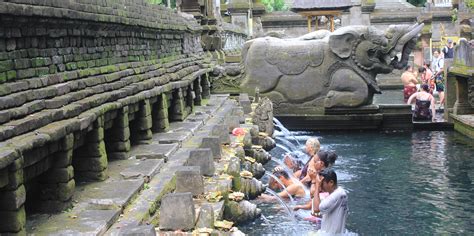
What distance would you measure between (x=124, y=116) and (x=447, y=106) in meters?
11.6

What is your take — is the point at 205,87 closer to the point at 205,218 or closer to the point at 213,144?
the point at 213,144

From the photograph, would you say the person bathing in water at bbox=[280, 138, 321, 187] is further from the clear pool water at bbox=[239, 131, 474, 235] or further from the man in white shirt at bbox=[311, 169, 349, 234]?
the man in white shirt at bbox=[311, 169, 349, 234]

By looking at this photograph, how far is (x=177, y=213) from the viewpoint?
5.91 m

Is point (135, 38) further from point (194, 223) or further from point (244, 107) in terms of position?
point (244, 107)

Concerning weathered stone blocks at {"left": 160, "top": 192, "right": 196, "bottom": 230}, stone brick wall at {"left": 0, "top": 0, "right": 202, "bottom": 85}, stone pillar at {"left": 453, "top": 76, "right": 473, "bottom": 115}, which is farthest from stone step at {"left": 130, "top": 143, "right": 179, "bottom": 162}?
stone pillar at {"left": 453, "top": 76, "right": 473, "bottom": 115}

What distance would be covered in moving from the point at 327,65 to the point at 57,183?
483 inches

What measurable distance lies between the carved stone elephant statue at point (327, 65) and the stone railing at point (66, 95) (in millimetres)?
7236

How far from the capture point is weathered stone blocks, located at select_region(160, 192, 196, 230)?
19.3 ft

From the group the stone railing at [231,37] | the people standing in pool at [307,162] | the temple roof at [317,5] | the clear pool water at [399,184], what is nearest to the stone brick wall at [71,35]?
the clear pool water at [399,184]

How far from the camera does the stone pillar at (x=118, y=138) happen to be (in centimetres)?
828

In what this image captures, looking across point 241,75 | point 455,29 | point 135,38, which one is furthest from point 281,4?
point 135,38

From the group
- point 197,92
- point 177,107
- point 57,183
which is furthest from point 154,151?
point 197,92

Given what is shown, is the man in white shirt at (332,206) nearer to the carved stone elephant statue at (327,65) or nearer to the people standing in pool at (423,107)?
the carved stone elephant statue at (327,65)

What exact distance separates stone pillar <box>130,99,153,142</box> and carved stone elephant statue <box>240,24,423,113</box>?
848 centimetres
